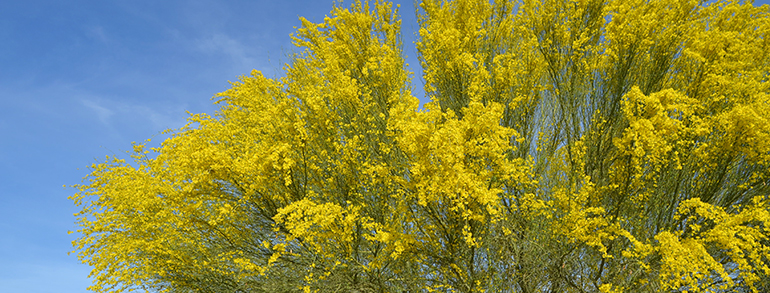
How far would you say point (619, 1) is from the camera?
8.23 m

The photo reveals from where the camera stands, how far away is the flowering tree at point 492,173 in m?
5.76

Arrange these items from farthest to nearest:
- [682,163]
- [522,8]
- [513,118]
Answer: [522,8] < [513,118] < [682,163]

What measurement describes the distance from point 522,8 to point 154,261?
9.22 metres

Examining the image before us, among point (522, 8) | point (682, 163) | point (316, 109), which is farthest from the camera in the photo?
point (522, 8)

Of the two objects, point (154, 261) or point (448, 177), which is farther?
point (154, 261)

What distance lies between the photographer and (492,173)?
18.7ft

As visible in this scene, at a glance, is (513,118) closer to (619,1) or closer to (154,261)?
(619,1)

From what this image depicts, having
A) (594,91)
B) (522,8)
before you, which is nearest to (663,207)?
(594,91)

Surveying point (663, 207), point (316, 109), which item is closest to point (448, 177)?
point (316, 109)

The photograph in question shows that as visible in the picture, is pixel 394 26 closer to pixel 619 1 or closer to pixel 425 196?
pixel 619 1

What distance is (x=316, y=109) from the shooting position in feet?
24.6

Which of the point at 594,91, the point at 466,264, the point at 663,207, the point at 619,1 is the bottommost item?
the point at 466,264

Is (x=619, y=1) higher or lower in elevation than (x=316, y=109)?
higher

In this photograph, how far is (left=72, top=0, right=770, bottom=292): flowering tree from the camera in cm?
576
